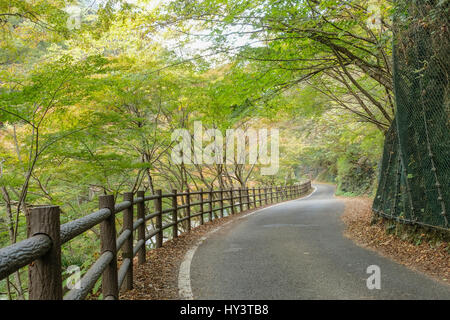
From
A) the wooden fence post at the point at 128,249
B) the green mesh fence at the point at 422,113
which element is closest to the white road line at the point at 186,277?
the wooden fence post at the point at 128,249

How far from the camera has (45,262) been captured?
180cm

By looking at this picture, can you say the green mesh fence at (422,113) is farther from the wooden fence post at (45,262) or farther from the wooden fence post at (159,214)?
the wooden fence post at (45,262)

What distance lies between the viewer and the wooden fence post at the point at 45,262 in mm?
1785

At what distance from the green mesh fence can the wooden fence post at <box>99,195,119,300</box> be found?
5198mm

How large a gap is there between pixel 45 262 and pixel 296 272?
3845 mm

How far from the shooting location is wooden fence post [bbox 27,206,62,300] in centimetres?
179

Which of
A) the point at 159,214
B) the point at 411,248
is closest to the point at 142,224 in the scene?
the point at 159,214

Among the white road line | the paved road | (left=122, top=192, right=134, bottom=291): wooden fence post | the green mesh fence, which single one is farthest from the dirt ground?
(left=122, top=192, right=134, bottom=291): wooden fence post

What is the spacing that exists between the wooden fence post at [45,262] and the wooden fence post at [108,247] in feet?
4.51

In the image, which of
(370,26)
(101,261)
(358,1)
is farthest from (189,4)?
(101,261)
